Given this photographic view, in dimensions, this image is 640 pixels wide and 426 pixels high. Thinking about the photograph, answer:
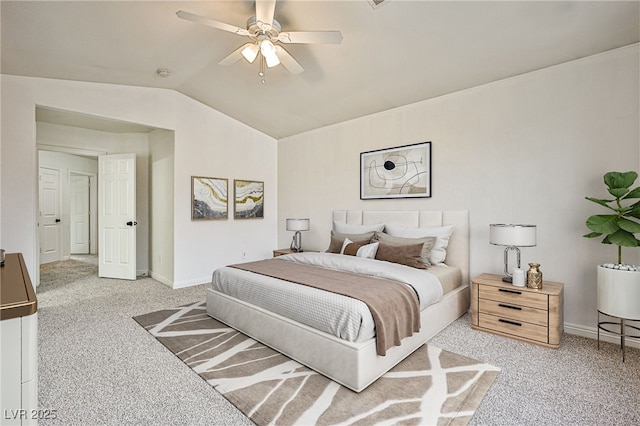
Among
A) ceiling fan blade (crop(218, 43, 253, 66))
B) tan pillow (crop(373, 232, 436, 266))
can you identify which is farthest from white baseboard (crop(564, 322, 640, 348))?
ceiling fan blade (crop(218, 43, 253, 66))

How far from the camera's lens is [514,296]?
115 inches

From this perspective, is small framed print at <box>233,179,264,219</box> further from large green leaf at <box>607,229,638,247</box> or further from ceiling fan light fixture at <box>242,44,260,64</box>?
large green leaf at <box>607,229,638,247</box>

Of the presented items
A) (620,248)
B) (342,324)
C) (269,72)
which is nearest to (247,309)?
(342,324)

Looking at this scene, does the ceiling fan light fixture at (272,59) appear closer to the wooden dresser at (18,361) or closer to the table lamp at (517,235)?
the wooden dresser at (18,361)

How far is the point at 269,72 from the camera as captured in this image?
385cm

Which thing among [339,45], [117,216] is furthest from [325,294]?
[117,216]

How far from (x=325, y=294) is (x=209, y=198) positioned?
3.43 metres

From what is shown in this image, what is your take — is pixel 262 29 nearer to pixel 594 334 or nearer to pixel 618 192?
pixel 618 192

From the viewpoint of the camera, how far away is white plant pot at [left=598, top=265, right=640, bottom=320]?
94.3 inches

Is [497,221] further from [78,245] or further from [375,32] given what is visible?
[78,245]

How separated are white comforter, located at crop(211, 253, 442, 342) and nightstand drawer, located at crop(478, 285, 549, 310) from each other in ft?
1.57

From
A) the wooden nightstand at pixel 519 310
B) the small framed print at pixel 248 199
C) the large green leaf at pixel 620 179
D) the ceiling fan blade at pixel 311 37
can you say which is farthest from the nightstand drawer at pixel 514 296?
the small framed print at pixel 248 199

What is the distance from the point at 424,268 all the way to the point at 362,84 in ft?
7.51

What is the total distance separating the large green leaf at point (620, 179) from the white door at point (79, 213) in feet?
33.9
